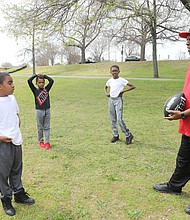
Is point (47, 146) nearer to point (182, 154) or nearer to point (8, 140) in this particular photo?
point (8, 140)

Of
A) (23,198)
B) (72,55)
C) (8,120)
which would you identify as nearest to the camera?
(8,120)

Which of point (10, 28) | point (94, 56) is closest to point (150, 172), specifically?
point (10, 28)

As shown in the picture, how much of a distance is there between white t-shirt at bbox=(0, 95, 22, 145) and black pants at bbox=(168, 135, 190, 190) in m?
2.03

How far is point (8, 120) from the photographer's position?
2.88 m

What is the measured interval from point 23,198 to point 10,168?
1.68ft

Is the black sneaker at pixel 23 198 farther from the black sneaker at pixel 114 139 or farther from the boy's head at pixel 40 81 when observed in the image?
the black sneaker at pixel 114 139

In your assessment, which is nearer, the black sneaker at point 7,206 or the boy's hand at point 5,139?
the boy's hand at point 5,139

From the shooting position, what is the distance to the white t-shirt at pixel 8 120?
285 cm

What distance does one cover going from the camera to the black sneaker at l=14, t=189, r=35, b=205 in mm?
3150

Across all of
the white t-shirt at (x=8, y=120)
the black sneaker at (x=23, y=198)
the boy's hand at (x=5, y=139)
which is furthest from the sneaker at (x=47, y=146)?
the boy's hand at (x=5, y=139)

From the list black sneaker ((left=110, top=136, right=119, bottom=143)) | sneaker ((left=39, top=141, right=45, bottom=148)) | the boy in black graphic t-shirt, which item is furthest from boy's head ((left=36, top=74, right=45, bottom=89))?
black sneaker ((left=110, top=136, right=119, bottom=143))

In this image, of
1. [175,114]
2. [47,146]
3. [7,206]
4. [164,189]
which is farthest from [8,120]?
[47,146]

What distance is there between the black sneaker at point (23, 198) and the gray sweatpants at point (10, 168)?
0.06m

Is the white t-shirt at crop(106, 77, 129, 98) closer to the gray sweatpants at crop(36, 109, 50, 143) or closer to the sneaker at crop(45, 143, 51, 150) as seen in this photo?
the gray sweatpants at crop(36, 109, 50, 143)
